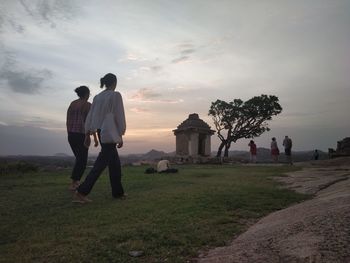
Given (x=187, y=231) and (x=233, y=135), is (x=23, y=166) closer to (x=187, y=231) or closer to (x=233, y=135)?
(x=187, y=231)

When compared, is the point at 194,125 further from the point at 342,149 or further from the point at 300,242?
the point at 300,242

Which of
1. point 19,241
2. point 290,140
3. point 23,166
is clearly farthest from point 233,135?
point 19,241

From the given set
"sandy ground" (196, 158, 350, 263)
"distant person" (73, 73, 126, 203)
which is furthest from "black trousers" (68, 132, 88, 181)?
"sandy ground" (196, 158, 350, 263)

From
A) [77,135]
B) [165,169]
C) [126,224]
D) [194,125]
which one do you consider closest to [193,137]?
[194,125]

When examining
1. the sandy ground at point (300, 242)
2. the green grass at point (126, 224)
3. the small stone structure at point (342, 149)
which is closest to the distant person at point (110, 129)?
the green grass at point (126, 224)

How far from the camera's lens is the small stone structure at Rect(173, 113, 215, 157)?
32312 mm

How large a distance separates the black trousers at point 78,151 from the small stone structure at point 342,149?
23.1 meters

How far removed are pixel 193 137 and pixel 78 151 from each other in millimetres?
25441

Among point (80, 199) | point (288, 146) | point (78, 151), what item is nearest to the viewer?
point (80, 199)

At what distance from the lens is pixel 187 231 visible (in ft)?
12.5

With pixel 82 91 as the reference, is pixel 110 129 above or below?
below

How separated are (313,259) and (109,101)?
472 centimetres

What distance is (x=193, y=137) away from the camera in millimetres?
32469

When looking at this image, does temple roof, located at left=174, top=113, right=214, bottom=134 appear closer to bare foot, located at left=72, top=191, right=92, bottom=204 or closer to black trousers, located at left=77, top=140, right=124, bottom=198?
black trousers, located at left=77, top=140, right=124, bottom=198
